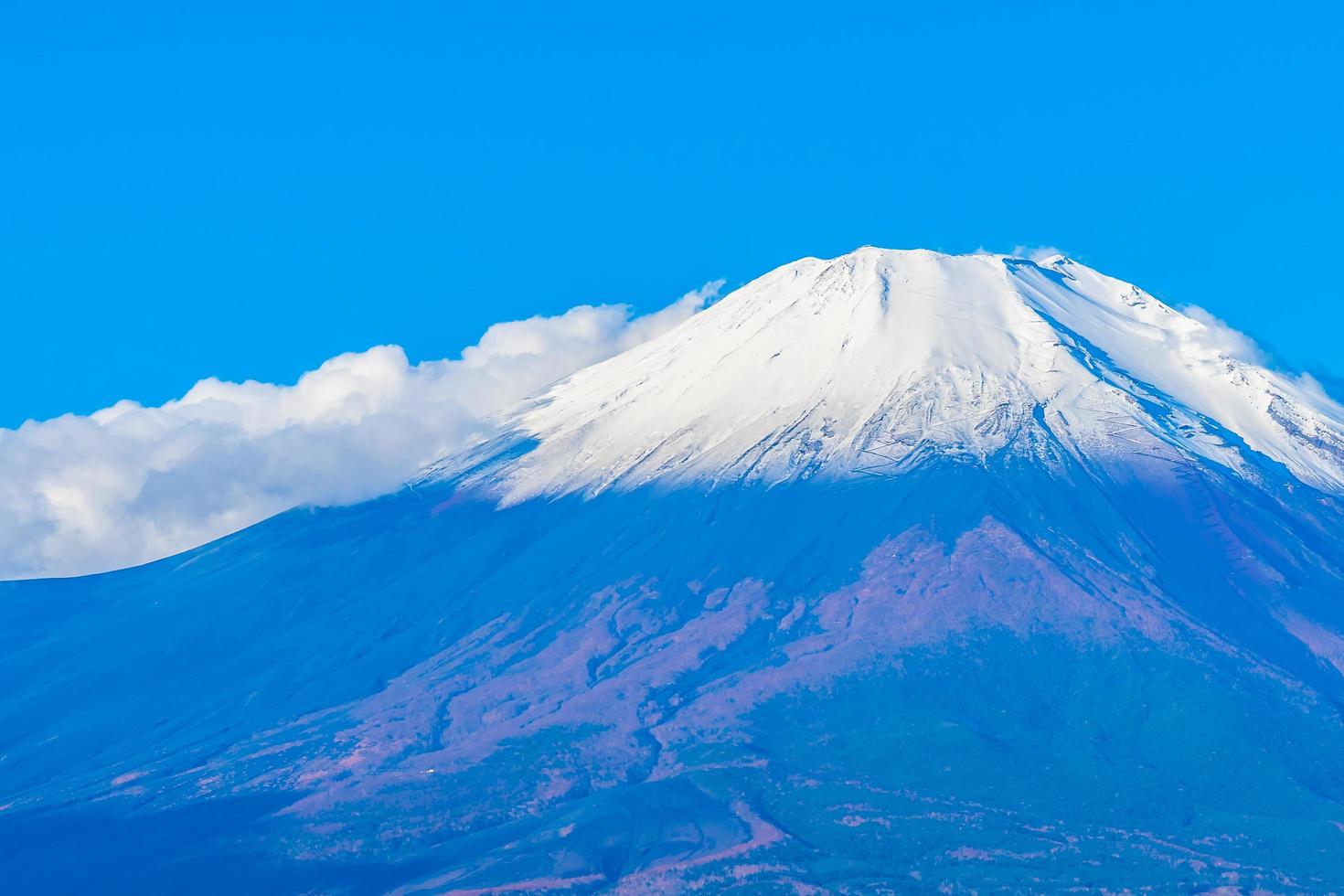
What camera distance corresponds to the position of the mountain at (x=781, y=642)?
8438cm

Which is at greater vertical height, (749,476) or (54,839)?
(749,476)

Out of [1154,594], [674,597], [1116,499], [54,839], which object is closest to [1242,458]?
[1116,499]

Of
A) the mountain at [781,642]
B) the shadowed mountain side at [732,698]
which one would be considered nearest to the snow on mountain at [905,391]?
the mountain at [781,642]

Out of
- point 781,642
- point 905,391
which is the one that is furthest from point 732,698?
point 905,391

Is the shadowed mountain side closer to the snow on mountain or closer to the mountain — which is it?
the mountain

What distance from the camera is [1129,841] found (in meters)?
82.6

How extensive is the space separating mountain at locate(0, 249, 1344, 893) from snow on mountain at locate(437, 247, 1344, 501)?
30cm

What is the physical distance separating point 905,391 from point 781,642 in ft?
75.8

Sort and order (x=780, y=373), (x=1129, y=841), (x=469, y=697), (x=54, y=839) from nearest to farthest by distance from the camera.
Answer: (x=1129, y=841) → (x=54, y=839) → (x=469, y=697) → (x=780, y=373)

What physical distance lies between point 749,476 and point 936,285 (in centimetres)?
2146

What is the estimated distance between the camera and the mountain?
84.4 m

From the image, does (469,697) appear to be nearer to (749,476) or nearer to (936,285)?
(749,476)

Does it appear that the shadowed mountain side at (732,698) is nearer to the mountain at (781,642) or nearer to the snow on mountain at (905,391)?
the mountain at (781,642)

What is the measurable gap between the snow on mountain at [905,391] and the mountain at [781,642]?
30cm
